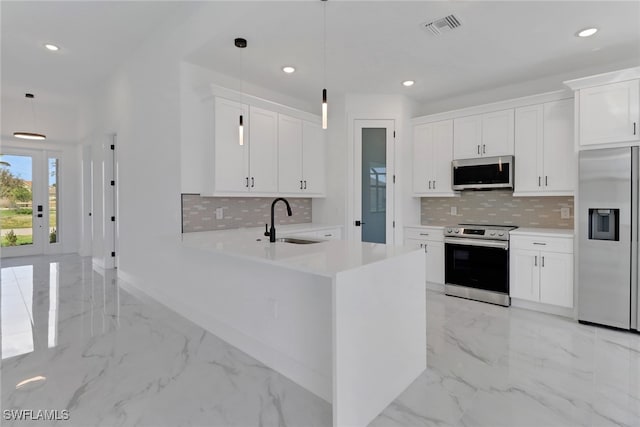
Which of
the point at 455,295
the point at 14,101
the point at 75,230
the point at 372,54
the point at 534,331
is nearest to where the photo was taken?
the point at 534,331

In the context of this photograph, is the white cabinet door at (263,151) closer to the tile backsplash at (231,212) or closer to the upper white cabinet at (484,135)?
the tile backsplash at (231,212)

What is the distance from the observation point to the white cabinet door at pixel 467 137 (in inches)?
168

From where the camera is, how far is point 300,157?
4.54 m

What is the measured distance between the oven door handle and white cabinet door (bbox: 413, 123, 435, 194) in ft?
2.89

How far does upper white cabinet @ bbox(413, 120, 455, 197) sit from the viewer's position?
4.56 meters

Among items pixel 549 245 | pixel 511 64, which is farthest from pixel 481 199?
pixel 511 64

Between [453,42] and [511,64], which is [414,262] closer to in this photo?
[453,42]

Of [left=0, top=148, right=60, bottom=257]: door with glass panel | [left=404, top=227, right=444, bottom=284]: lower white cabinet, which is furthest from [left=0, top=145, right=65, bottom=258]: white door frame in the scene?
[left=404, top=227, right=444, bottom=284]: lower white cabinet

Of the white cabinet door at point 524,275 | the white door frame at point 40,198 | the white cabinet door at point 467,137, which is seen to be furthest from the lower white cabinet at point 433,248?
the white door frame at point 40,198

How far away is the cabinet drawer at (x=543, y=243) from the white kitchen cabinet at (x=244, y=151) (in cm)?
289

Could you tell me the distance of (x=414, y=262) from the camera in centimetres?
223

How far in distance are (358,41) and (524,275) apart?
3.06 m

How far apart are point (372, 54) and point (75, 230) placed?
7.36m

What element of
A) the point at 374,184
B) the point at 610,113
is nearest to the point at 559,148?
the point at 610,113
